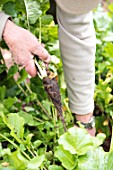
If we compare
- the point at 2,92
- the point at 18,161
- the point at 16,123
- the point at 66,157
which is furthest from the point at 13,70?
the point at 18,161

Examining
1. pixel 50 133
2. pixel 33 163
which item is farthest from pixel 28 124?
pixel 33 163

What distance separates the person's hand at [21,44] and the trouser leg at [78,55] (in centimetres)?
20

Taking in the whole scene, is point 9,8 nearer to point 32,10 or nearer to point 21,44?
point 32,10

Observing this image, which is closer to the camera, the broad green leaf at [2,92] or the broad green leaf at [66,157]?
the broad green leaf at [66,157]

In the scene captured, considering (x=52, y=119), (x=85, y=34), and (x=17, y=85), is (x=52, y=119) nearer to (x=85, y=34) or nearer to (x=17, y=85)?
(x=17, y=85)

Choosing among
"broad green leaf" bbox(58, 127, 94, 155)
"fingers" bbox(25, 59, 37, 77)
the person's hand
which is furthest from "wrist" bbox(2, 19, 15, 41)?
"broad green leaf" bbox(58, 127, 94, 155)

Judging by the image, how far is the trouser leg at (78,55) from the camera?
178 cm

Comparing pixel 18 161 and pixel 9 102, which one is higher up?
pixel 18 161

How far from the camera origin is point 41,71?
169 cm

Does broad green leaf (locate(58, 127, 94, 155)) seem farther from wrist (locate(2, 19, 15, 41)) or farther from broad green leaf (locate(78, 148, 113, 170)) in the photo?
wrist (locate(2, 19, 15, 41))

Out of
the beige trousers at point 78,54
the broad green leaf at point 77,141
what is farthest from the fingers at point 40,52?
the broad green leaf at point 77,141

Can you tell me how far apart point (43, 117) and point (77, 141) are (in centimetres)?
47

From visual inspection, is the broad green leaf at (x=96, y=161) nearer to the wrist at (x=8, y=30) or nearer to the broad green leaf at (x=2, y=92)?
the wrist at (x=8, y=30)

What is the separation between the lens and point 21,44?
1.58 metres
